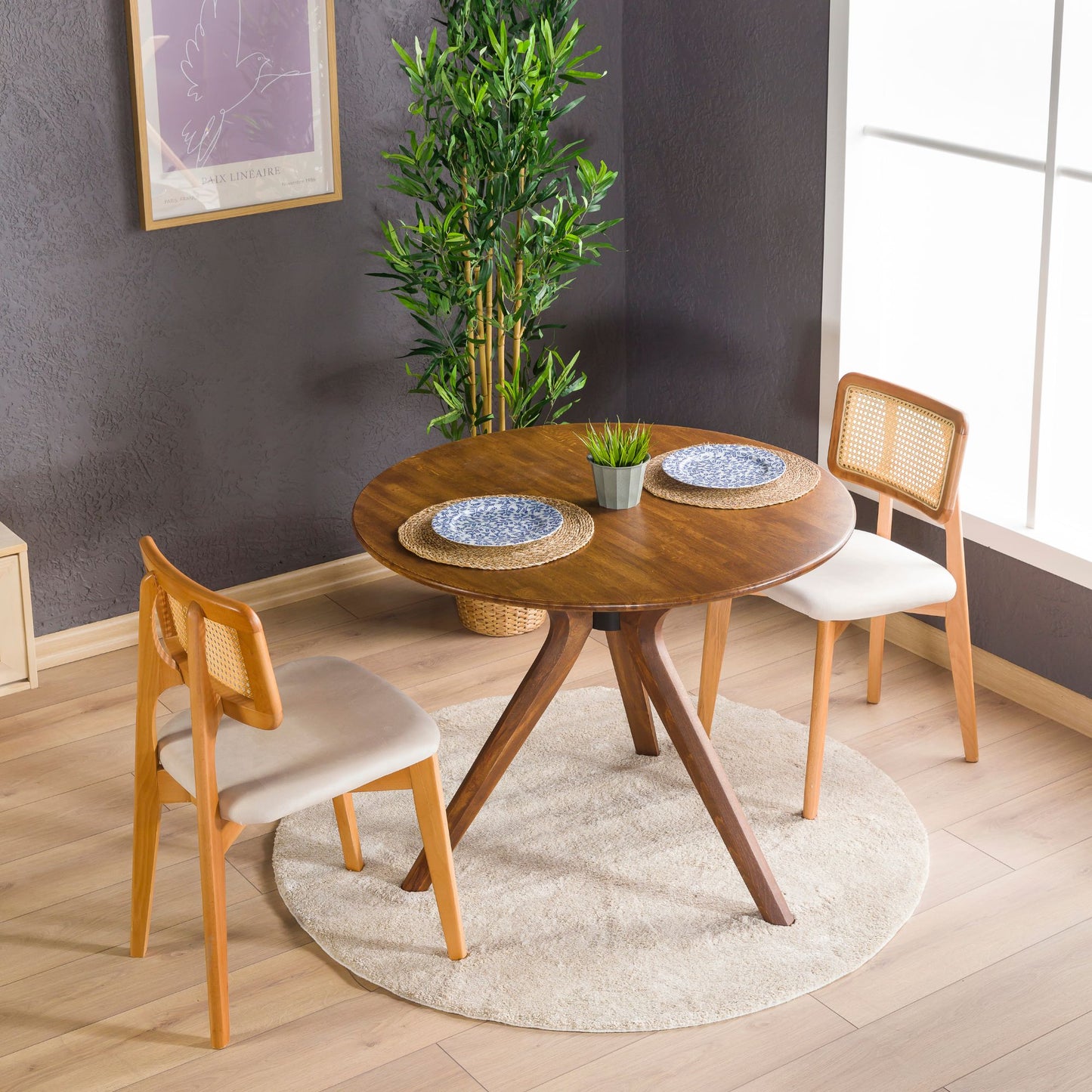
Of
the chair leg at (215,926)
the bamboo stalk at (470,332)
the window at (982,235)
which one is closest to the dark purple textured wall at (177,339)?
the bamboo stalk at (470,332)

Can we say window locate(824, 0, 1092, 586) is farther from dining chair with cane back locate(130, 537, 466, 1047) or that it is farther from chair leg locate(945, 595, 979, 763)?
dining chair with cane back locate(130, 537, 466, 1047)

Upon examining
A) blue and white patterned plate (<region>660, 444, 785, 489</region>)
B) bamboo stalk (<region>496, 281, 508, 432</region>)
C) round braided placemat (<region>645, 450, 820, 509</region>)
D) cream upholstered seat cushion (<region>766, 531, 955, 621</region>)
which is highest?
bamboo stalk (<region>496, 281, 508, 432</region>)

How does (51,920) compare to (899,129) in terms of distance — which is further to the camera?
(899,129)

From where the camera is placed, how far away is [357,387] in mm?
4059

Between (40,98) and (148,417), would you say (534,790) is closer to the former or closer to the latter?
(148,417)

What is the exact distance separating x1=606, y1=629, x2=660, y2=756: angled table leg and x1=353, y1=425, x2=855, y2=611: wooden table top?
475 mm

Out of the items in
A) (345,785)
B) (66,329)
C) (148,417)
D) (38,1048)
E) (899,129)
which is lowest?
(38,1048)

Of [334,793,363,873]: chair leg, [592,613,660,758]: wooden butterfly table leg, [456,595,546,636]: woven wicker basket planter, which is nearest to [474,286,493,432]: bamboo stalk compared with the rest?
[456,595,546,636]: woven wicker basket planter

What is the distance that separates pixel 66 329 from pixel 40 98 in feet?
1.78

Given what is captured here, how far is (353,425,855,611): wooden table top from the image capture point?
2.42m

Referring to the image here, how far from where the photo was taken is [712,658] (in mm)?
3332

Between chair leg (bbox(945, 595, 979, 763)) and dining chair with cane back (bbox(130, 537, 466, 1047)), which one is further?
chair leg (bbox(945, 595, 979, 763))

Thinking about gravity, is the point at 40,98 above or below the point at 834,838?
above

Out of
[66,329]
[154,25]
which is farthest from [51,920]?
[154,25]
